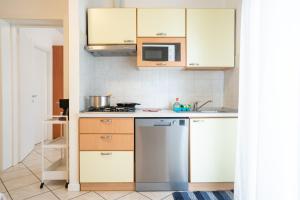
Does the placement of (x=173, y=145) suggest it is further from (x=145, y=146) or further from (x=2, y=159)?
(x=2, y=159)

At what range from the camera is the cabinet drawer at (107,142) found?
2.10 m

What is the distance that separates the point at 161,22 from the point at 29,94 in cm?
258

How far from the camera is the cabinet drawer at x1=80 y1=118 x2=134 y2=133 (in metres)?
2.09

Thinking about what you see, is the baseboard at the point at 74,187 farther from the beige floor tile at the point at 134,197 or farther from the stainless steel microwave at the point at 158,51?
the stainless steel microwave at the point at 158,51

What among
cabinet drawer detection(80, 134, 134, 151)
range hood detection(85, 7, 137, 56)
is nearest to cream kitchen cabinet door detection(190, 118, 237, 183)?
cabinet drawer detection(80, 134, 134, 151)

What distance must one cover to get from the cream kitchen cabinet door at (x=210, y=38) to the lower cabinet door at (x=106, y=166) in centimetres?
136

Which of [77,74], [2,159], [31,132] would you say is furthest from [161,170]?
[31,132]

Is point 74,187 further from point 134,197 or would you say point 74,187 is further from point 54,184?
point 134,197

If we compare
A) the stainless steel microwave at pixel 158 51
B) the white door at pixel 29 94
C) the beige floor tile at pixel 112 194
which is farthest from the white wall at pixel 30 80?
the stainless steel microwave at pixel 158 51

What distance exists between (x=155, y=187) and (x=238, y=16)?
2255 mm

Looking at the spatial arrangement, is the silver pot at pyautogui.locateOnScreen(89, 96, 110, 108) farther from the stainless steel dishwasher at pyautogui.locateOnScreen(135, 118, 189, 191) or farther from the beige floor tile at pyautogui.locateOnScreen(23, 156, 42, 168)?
the beige floor tile at pyautogui.locateOnScreen(23, 156, 42, 168)

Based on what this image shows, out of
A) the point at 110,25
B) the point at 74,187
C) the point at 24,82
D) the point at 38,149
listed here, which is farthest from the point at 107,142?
the point at 38,149

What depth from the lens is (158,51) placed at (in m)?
2.39

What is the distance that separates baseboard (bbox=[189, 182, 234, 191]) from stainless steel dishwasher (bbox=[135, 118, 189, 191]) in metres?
0.18
